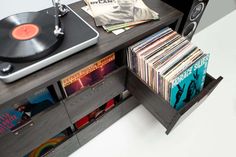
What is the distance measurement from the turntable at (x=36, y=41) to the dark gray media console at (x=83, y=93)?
0.03 metres

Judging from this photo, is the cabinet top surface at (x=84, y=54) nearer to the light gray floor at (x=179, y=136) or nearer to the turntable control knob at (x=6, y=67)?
the turntable control knob at (x=6, y=67)

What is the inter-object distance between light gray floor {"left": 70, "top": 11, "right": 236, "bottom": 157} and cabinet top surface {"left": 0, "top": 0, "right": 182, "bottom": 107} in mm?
510

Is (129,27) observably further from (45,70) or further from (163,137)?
(163,137)

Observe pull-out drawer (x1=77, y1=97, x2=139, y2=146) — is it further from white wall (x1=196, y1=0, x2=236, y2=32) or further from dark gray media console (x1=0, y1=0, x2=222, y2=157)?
white wall (x1=196, y1=0, x2=236, y2=32)

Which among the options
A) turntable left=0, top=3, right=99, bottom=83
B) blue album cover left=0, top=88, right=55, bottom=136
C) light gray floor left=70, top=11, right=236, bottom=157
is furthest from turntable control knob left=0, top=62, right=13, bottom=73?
light gray floor left=70, top=11, right=236, bottom=157

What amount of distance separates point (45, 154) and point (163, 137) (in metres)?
0.56

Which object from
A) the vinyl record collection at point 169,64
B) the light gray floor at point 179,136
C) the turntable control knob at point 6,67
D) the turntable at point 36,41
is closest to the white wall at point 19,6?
the turntable at point 36,41

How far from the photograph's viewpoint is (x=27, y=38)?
0.53 m

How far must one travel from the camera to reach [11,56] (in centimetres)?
50

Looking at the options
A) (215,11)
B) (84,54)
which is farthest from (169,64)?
(215,11)

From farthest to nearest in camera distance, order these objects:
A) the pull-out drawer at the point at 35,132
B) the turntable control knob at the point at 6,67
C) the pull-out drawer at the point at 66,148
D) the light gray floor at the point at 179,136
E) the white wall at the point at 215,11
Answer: the white wall at the point at 215,11 → the light gray floor at the point at 179,136 → the pull-out drawer at the point at 66,148 → the pull-out drawer at the point at 35,132 → the turntable control knob at the point at 6,67

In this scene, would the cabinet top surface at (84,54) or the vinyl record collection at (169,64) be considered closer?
the cabinet top surface at (84,54)

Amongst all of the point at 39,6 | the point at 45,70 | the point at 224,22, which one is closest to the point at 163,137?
the point at 45,70

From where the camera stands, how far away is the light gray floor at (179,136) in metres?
0.92
